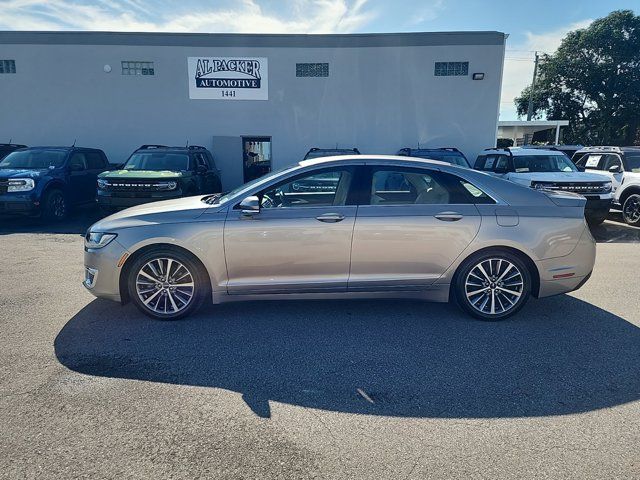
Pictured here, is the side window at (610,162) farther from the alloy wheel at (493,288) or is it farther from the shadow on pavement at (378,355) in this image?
the alloy wheel at (493,288)

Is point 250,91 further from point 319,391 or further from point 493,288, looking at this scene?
point 319,391

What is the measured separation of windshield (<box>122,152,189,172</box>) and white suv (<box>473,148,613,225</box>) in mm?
7282

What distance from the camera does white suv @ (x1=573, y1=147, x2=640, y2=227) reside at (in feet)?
32.6

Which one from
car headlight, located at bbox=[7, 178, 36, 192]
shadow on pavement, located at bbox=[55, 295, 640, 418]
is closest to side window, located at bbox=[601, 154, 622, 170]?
shadow on pavement, located at bbox=[55, 295, 640, 418]

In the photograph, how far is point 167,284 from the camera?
4246 millimetres

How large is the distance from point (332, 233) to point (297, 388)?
156cm

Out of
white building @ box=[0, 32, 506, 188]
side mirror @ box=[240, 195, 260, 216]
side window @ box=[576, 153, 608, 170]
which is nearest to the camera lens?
side mirror @ box=[240, 195, 260, 216]

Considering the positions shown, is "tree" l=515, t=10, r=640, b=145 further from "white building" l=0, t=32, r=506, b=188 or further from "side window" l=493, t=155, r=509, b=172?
"side window" l=493, t=155, r=509, b=172

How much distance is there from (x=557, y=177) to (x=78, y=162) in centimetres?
1157

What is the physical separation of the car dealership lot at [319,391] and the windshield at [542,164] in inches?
235

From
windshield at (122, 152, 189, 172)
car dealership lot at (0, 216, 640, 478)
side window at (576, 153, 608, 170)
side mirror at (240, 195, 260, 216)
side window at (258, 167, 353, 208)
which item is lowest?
car dealership lot at (0, 216, 640, 478)

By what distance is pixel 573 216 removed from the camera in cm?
428

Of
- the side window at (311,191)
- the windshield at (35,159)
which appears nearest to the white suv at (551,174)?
the side window at (311,191)

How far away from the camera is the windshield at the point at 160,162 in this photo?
9812 millimetres
